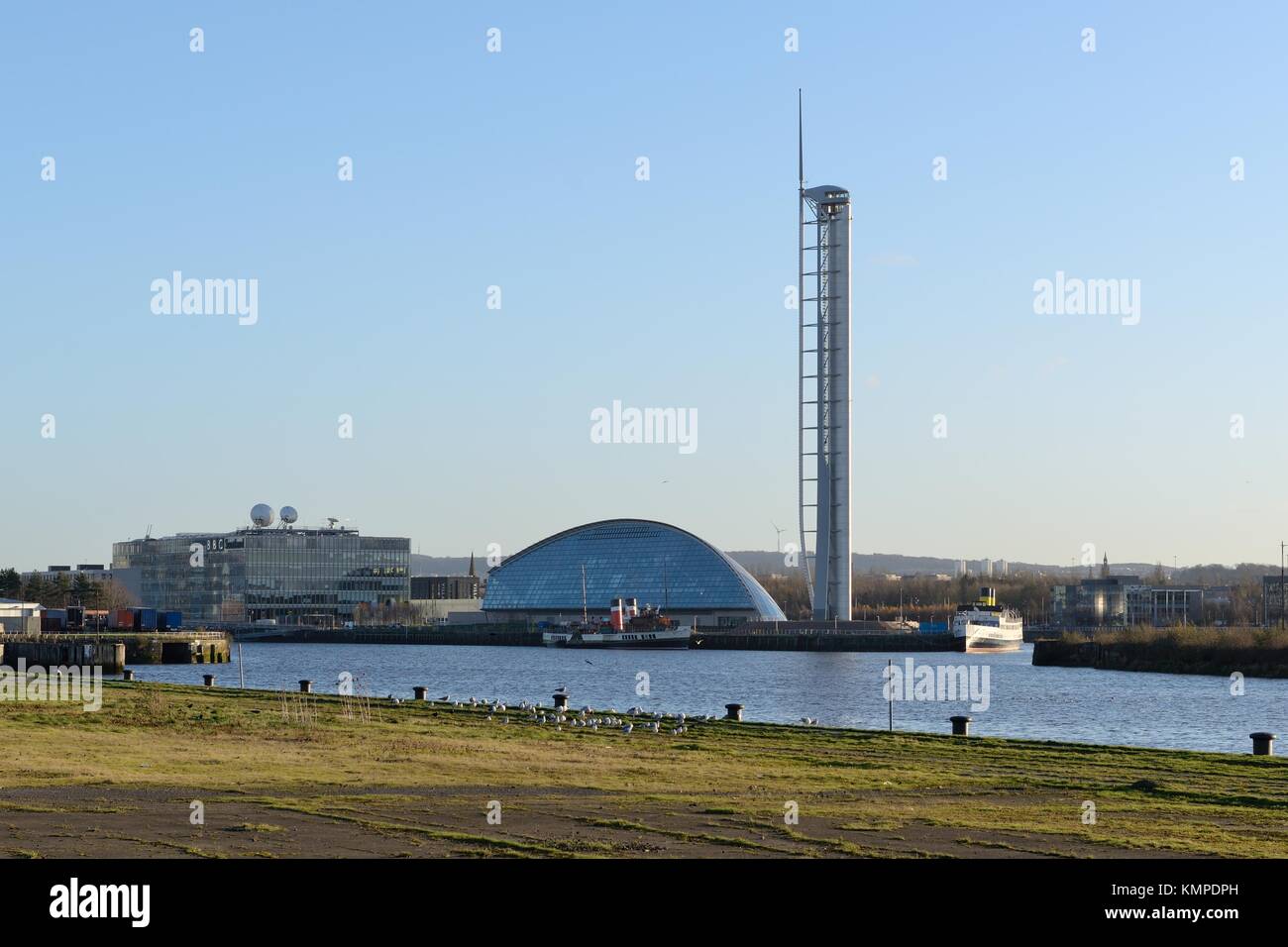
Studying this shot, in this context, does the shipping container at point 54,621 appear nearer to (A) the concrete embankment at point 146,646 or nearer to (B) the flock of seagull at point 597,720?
(A) the concrete embankment at point 146,646

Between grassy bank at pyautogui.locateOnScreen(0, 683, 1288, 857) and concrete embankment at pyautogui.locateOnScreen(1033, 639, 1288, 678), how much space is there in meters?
81.1

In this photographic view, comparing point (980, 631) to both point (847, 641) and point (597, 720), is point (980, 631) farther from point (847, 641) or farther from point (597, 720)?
point (597, 720)

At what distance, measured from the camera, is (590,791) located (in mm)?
30312

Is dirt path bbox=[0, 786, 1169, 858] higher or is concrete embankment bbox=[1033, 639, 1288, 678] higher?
dirt path bbox=[0, 786, 1169, 858]

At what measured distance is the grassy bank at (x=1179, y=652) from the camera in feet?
400

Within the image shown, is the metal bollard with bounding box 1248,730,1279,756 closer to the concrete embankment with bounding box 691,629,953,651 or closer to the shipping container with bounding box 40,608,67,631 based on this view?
the concrete embankment with bounding box 691,629,953,651

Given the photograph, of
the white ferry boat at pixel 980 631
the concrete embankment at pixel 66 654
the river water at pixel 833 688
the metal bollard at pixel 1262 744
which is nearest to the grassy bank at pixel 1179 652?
the river water at pixel 833 688

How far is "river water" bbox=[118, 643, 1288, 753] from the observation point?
68438mm

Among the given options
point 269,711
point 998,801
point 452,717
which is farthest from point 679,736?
point 998,801

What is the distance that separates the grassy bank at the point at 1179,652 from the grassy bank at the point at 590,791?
82.1 m

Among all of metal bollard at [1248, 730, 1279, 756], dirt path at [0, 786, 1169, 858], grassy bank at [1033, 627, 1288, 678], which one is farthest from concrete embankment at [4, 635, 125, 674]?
dirt path at [0, 786, 1169, 858]
